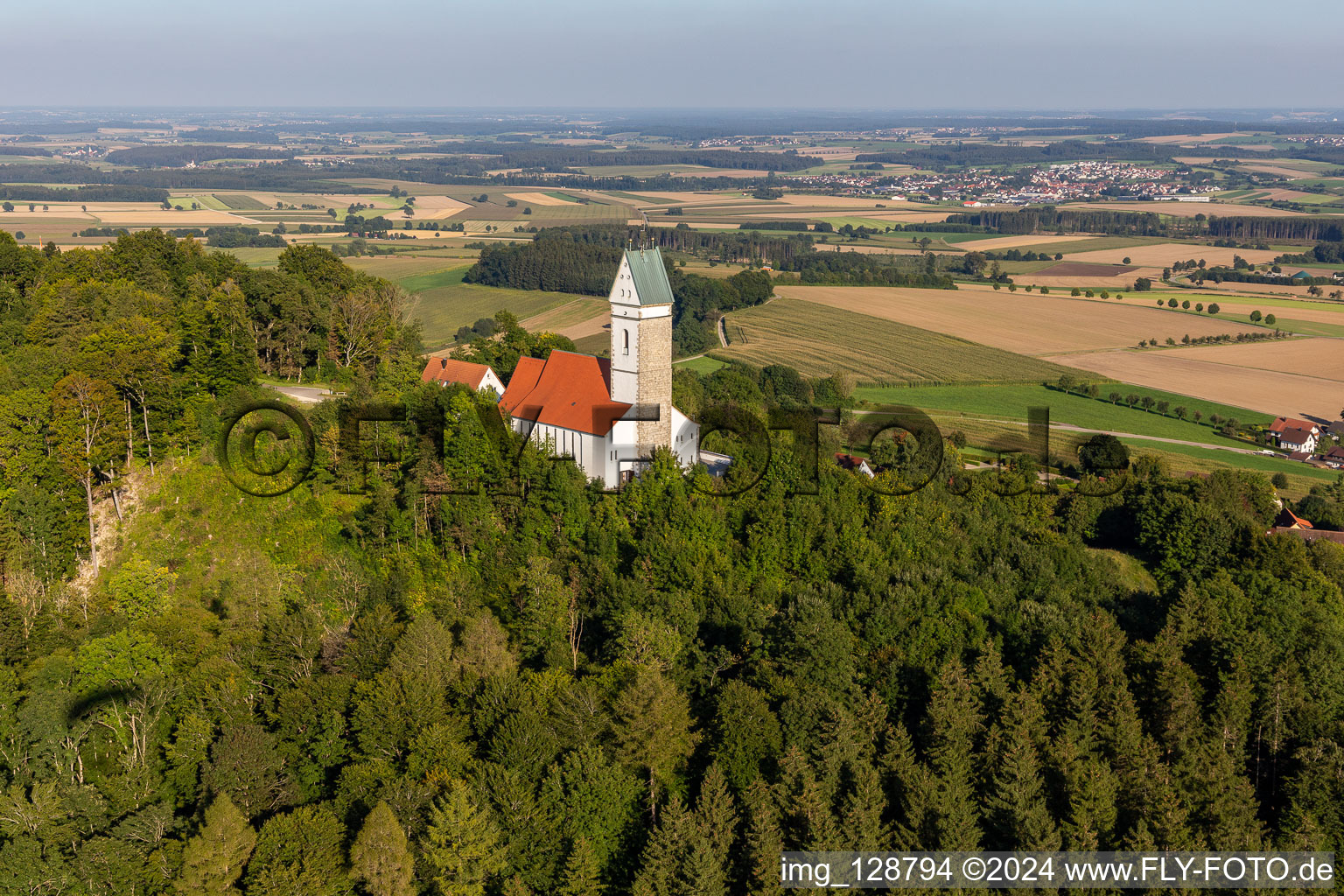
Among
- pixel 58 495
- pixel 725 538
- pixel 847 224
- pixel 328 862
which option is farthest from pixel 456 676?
pixel 847 224

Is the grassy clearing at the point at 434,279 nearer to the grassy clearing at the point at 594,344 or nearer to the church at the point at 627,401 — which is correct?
the grassy clearing at the point at 594,344

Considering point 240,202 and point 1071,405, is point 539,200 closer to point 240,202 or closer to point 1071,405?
point 240,202

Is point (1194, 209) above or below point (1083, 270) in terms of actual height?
above

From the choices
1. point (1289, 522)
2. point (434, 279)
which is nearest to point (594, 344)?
point (434, 279)

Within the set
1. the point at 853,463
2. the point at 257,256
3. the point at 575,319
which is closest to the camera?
the point at 853,463

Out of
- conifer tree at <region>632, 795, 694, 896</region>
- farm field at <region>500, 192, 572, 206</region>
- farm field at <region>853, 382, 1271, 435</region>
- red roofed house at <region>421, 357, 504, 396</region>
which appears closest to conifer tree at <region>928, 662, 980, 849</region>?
conifer tree at <region>632, 795, 694, 896</region>

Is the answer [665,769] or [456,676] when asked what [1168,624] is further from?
[456,676]
